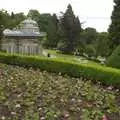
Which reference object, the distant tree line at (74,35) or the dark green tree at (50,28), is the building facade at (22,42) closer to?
the distant tree line at (74,35)

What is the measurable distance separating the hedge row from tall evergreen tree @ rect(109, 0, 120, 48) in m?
18.7

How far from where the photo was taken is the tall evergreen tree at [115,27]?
37906 millimetres

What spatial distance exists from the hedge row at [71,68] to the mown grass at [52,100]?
42 centimetres

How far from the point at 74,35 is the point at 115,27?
16822 millimetres

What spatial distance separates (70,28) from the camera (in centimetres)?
5497

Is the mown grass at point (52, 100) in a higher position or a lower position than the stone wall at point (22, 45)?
higher

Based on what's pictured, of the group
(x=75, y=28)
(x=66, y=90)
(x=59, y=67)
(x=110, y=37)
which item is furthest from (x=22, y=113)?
(x=75, y=28)

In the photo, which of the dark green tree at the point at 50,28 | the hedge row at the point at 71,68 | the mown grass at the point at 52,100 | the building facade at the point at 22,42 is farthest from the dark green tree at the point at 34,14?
the mown grass at the point at 52,100

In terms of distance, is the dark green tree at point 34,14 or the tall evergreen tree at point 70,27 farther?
the dark green tree at point 34,14

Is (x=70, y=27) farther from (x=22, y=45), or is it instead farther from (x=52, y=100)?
(x=52, y=100)

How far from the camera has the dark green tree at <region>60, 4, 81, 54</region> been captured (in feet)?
178

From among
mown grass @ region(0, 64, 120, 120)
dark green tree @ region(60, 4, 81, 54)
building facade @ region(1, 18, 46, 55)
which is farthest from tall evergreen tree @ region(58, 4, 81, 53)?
mown grass @ region(0, 64, 120, 120)

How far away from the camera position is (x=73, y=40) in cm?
5538

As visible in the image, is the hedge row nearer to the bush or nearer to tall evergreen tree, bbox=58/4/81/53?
the bush
